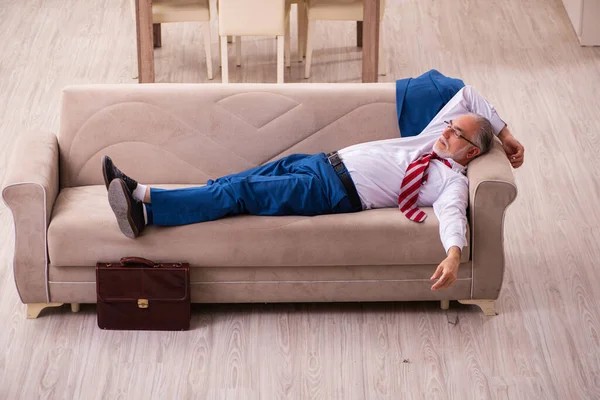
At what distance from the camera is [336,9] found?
5.34 meters

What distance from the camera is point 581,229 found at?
425 cm

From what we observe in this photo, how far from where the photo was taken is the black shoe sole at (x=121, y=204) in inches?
134

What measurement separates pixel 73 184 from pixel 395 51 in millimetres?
2683

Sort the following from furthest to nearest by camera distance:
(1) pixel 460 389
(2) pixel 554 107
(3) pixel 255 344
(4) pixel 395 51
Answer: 1. (4) pixel 395 51
2. (2) pixel 554 107
3. (3) pixel 255 344
4. (1) pixel 460 389

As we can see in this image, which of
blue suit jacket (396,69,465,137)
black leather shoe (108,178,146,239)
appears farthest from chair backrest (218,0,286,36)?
black leather shoe (108,178,146,239)

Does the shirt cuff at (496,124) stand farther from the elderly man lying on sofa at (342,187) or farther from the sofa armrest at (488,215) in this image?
the sofa armrest at (488,215)

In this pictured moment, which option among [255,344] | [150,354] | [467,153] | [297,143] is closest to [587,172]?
[467,153]

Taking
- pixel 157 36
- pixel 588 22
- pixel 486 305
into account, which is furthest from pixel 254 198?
pixel 588 22

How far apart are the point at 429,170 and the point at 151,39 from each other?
2.14m

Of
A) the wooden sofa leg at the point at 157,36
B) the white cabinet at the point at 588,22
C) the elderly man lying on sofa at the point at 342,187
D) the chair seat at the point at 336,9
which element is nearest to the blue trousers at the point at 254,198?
the elderly man lying on sofa at the point at 342,187

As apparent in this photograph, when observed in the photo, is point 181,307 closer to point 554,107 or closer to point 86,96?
point 86,96

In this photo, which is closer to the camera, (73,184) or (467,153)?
(467,153)

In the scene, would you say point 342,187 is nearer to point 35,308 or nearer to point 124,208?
point 124,208

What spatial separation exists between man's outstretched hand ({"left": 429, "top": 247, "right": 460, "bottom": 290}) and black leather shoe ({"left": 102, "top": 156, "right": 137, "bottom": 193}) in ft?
3.70
